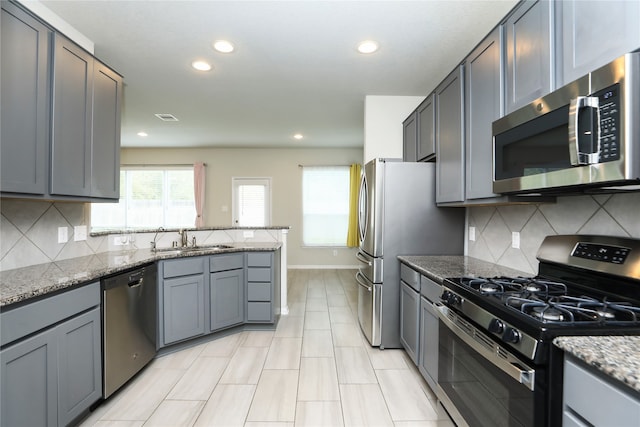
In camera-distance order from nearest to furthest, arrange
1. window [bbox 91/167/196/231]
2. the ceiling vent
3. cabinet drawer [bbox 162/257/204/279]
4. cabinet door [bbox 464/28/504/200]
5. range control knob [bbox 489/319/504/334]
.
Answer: range control knob [bbox 489/319/504/334]
cabinet door [bbox 464/28/504/200]
cabinet drawer [bbox 162/257/204/279]
the ceiling vent
window [bbox 91/167/196/231]

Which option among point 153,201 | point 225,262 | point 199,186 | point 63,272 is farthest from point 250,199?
point 63,272

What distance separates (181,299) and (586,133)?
292 cm

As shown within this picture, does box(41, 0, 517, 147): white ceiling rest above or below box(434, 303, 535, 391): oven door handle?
above

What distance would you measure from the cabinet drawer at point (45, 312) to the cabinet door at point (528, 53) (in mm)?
2571

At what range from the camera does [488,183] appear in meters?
1.81

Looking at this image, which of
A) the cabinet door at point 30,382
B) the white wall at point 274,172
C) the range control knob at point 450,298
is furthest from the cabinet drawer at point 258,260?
the white wall at point 274,172

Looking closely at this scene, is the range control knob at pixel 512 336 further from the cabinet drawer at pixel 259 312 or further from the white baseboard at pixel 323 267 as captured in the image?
the white baseboard at pixel 323 267

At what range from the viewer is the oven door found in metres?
0.99

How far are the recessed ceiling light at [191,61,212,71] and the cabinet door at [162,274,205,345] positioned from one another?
79.9 inches

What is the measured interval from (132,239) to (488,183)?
3.11 metres

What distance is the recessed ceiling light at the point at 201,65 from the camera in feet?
9.45

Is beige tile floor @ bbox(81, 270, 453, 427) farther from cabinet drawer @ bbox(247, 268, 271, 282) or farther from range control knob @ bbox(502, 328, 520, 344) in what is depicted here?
range control knob @ bbox(502, 328, 520, 344)

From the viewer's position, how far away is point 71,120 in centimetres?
193

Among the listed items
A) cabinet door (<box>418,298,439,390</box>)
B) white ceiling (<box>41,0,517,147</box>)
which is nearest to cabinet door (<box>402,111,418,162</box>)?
white ceiling (<box>41,0,517,147</box>)
